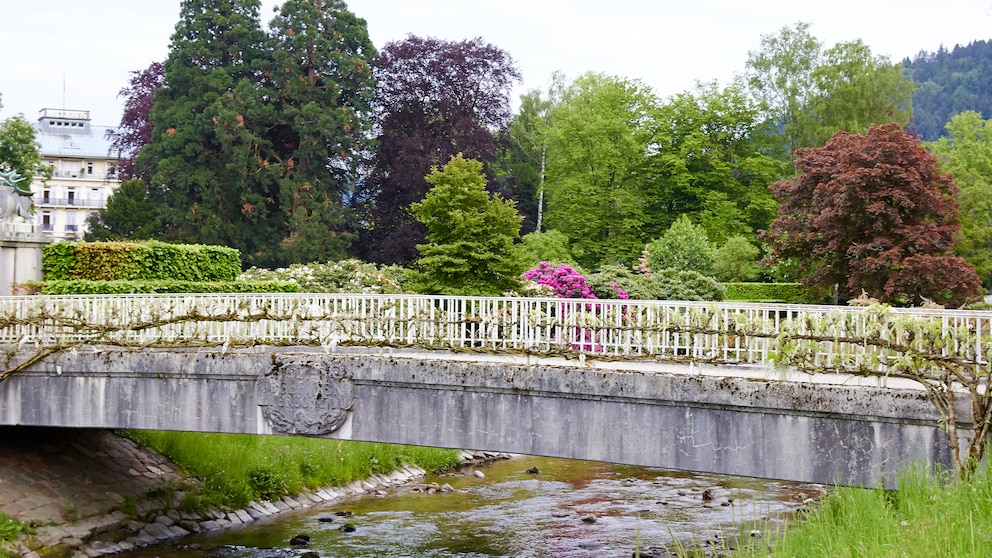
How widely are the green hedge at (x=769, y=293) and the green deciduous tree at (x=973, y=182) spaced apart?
16.0 ft

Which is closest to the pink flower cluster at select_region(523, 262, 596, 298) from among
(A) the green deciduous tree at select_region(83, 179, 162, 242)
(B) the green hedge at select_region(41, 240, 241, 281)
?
(B) the green hedge at select_region(41, 240, 241, 281)

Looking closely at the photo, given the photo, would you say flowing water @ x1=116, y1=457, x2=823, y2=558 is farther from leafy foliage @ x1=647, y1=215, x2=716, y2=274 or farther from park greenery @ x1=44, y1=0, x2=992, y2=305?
park greenery @ x1=44, y1=0, x2=992, y2=305

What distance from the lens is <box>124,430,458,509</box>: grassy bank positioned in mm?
19422

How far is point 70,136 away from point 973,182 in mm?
66314

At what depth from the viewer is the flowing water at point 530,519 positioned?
1606 centimetres

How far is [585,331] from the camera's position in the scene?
1463cm

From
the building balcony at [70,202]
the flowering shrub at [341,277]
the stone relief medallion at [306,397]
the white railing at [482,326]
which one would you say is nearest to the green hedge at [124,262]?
the flowering shrub at [341,277]

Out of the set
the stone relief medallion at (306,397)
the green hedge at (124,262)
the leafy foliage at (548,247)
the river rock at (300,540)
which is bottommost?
the river rock at (300,540)

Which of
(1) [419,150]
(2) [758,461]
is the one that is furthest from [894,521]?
(1) [419,150]

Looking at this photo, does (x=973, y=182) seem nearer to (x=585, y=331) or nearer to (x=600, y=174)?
(x=600, y=174)

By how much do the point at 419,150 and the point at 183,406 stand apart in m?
25.1

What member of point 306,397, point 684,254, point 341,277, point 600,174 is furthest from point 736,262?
point 306,397

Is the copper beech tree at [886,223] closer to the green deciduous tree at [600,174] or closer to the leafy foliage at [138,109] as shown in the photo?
the green deciduous tree at [600,174]

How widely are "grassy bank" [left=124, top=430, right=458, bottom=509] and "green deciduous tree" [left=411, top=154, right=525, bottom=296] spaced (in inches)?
153
